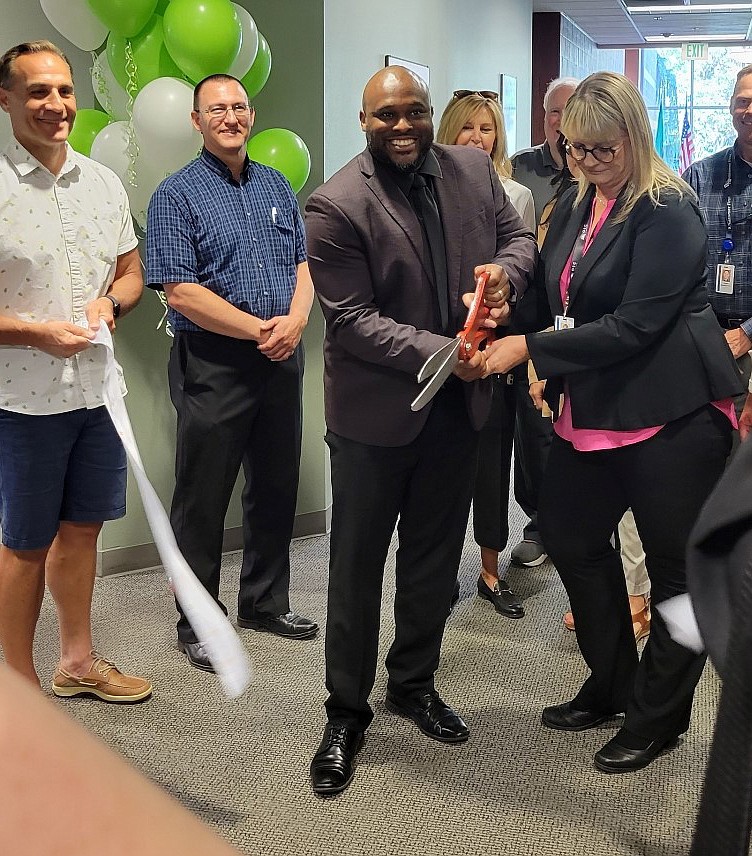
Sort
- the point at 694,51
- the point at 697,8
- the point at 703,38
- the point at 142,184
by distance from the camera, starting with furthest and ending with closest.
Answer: the point at 703,38 → the point at 694,51 → the point at 697,8 → the point at 142,184

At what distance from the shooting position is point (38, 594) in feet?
8.55

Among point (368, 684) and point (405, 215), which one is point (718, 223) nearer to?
point (405, 215)

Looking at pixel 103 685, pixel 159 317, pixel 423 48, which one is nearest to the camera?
pixel 103 685

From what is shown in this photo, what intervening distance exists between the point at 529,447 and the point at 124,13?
2125 millimetres

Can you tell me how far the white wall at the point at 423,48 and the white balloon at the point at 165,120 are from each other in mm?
985

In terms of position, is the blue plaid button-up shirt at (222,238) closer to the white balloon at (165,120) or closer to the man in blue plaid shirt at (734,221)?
the white balloon at (165,120)

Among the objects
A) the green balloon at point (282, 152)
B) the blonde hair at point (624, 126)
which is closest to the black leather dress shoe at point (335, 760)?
the blonde hair at point (624, 126)

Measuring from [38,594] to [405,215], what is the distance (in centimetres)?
138

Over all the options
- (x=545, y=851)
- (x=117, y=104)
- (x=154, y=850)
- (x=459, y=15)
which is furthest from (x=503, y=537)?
(x=459, y=15)

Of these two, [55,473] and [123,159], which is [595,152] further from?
[123,159]

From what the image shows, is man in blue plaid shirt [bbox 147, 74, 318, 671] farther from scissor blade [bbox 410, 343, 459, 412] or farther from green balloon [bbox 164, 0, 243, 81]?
scissor blade [bbox 410, 343, 459, 412]

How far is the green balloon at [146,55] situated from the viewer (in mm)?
3225

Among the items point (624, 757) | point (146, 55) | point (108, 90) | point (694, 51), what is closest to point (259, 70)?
point (146, 55)

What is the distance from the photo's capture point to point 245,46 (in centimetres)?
330
